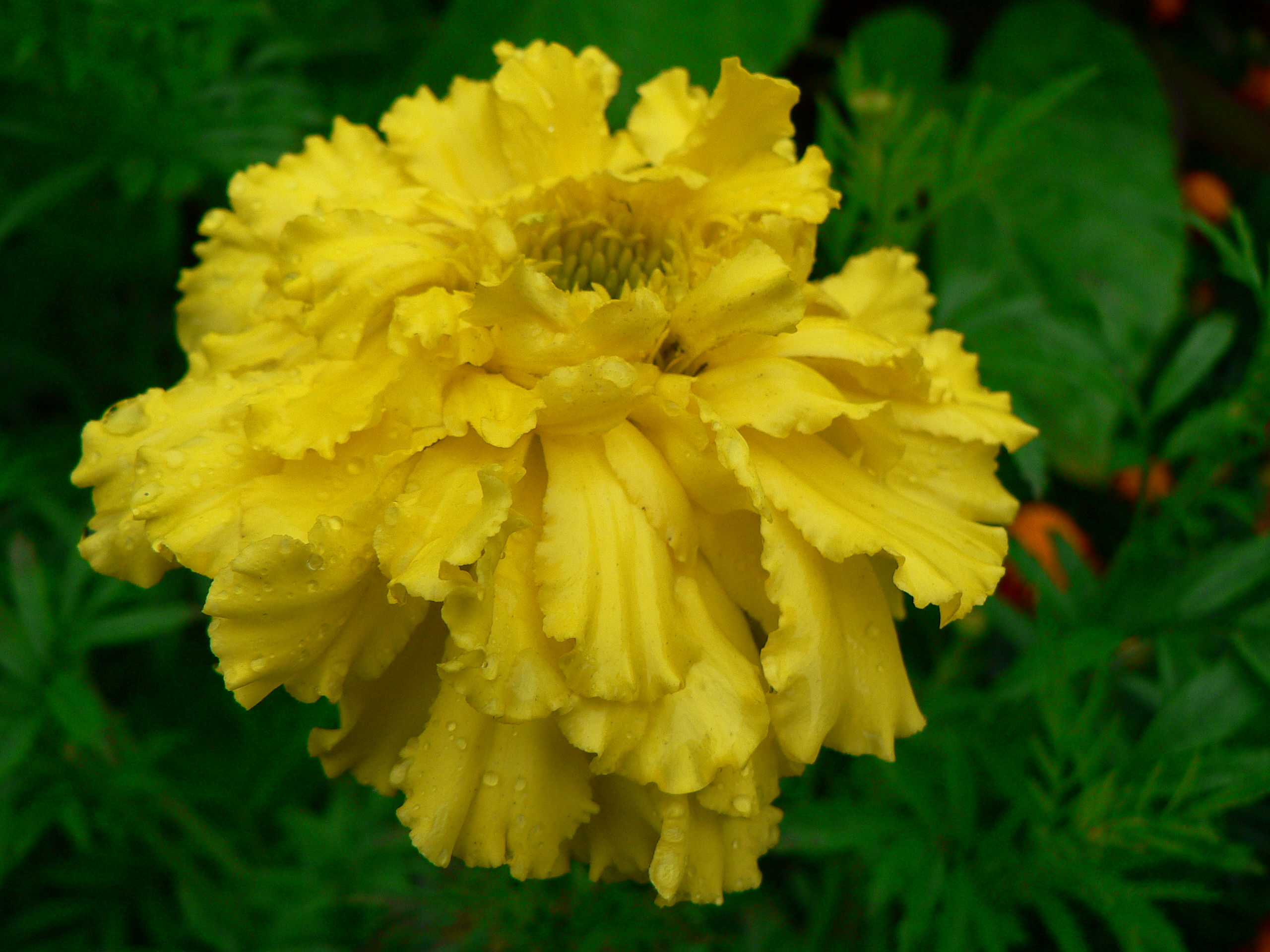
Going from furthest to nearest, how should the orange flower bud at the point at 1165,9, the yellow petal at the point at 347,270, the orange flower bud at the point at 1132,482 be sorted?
the orange flower bud at the point at 1165,9, the orange flower bud at the point at 1132,482, the yellow petal at the point at 347,270

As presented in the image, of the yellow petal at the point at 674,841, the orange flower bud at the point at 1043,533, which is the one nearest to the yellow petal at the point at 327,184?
the yellow petal at the point at 674,841

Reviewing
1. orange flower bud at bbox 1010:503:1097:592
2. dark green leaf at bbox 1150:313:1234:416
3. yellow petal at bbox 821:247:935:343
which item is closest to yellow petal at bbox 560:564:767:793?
yellow petal at bbox 821:247:935:343

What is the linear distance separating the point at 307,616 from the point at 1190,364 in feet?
3.10

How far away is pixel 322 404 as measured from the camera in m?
0.65

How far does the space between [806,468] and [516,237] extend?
0.27 m

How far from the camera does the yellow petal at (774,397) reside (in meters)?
0.64

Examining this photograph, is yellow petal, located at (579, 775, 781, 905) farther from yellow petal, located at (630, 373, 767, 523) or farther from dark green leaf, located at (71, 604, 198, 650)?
dark green leaf, located at (71, 604, 198, 650)

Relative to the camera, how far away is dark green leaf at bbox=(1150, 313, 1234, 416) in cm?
107

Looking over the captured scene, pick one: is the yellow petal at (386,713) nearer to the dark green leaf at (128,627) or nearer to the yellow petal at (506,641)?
the yellow petal at (506,641)

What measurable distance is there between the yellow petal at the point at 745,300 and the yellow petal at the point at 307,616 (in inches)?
9.9

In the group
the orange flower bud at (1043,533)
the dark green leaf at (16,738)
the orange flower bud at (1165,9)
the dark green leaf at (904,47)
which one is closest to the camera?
the dark green leaf at (16,738)

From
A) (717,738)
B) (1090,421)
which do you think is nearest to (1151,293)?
(1090,421)

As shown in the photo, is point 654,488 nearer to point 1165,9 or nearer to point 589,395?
point 589,395

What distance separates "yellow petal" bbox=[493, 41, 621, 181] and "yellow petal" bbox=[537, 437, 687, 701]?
27 cm
